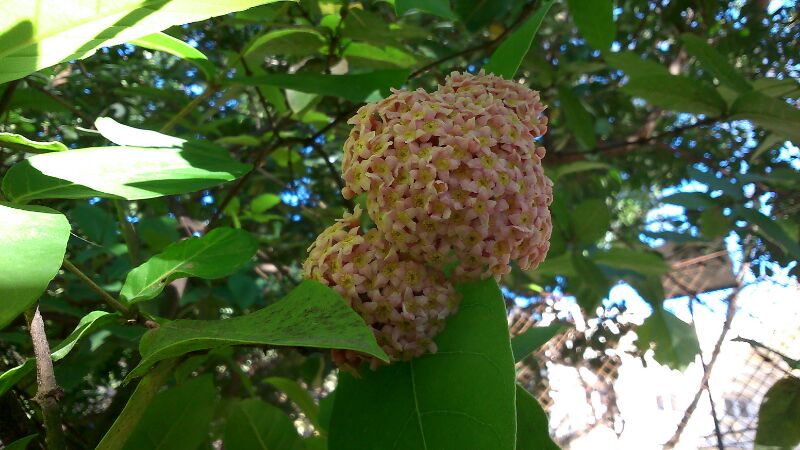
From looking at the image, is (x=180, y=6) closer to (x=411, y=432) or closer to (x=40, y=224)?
(x=40, y=224)

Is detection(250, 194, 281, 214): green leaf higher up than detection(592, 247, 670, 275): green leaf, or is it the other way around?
detection(592, 247, 670, 275): green leaf

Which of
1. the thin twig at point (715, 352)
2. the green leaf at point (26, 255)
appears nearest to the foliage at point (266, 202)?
the green leaf at point (26, 255)

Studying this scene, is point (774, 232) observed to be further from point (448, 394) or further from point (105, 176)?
point (105, 176)

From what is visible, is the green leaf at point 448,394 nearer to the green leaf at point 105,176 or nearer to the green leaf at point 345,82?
the green leaf at point 105,176

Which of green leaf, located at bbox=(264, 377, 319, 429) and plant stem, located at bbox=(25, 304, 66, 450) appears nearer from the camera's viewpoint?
plant stem, located at bbox=(25, 304, 66, 450)

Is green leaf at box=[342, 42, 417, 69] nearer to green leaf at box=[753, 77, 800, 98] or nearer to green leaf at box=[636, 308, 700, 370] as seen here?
green leaf at box=[753, 77, 800, 98]

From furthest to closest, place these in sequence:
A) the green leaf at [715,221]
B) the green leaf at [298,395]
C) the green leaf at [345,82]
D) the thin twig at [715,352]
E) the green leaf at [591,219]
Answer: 1. the thin twig at [715,352]
2. the green leaf at [715,221]
3. the green leaf at [591,219]
4. the green leaf at [298,395]
5. the green leaf at [345,82]

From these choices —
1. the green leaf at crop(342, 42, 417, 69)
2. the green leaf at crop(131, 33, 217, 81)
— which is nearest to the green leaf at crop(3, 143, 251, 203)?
the green leaf at crop(131, 33, 217, 81)
